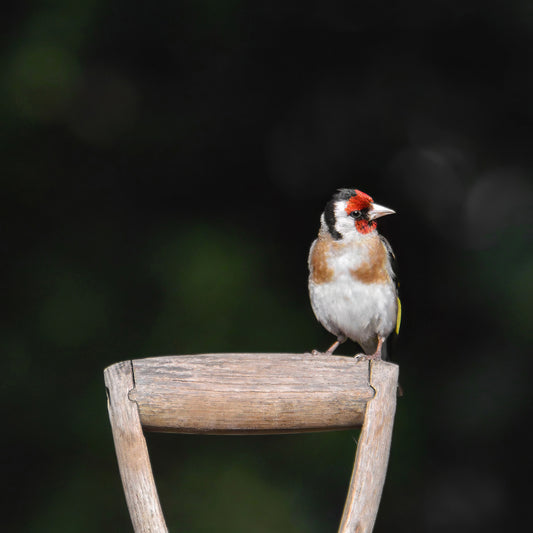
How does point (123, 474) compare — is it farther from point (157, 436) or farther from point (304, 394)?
point (157, 436)

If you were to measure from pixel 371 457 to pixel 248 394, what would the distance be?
0.85 ft

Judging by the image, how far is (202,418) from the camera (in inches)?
59.1

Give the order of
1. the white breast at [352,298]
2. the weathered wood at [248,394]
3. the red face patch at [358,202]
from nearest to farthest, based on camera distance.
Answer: the weathered wood at [248,394] < the red face patch at [358,202] < the white breast at [352,298]

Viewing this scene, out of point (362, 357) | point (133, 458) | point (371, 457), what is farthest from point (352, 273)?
point (133, 458)

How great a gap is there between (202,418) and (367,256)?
0.95 meters

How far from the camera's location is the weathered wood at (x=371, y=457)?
1519 mm

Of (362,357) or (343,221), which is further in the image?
(343,221)

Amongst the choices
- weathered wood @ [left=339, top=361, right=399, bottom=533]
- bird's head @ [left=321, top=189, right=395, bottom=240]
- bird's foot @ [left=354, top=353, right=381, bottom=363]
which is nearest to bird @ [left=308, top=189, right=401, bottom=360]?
bird's head @ [left=321, top=189, right=395, bottom=240]

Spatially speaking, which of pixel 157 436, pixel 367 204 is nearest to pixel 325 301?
pixel 367 204

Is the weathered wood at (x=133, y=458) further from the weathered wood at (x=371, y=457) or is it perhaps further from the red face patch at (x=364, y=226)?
the red face patch at (x=364, y=226)

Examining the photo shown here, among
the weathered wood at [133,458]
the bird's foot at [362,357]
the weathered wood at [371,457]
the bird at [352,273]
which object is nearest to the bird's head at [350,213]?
the bird at [352,273]

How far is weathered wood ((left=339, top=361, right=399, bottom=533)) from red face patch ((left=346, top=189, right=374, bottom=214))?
2.29 ft

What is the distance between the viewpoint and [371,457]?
1540 mm

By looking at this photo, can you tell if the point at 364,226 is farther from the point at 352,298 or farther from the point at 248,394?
the point at 248,394
